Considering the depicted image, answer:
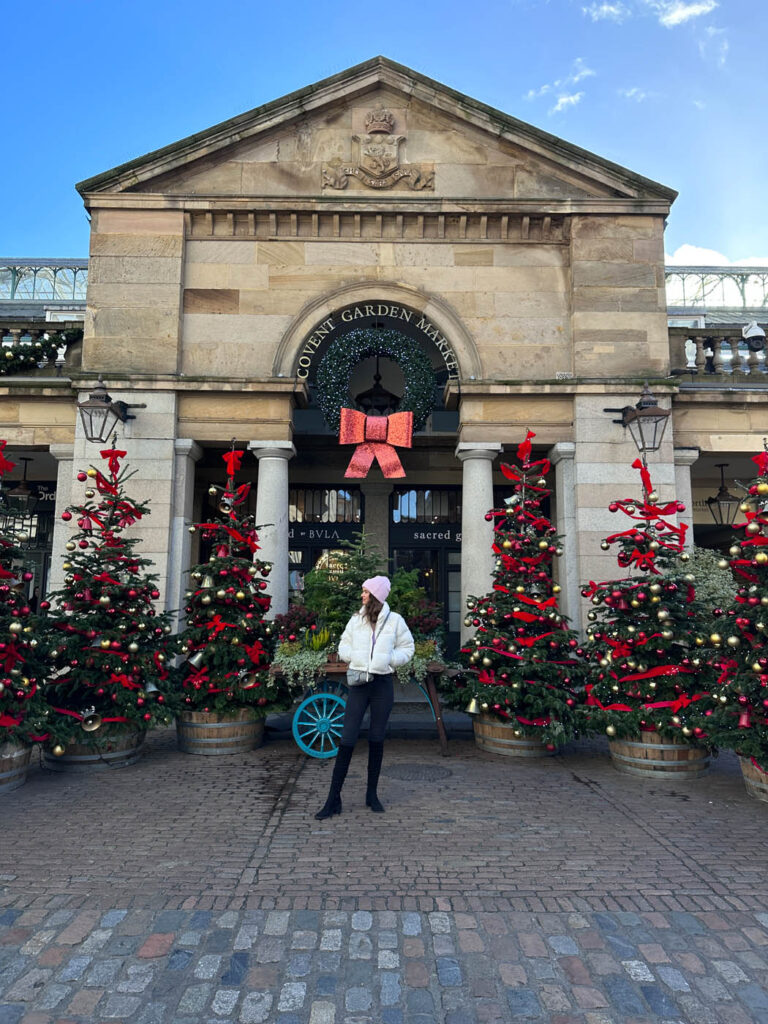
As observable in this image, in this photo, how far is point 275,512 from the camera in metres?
10.7

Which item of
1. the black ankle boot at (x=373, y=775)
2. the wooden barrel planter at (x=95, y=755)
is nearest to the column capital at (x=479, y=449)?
the black ankle boot at (x=373, y=775)

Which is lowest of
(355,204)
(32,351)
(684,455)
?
(684,455)

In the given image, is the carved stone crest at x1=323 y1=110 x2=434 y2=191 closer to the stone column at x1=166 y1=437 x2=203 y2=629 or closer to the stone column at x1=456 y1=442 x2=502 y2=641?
the stone column at x1=456 y1=442 x2=502 y2=641

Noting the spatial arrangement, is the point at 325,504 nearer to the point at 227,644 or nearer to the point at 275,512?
the point at 275,512

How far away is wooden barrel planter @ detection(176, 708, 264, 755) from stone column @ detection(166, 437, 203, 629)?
2.77 meters

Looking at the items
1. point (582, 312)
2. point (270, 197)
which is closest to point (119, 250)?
point (270, 197)

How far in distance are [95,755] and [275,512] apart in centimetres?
454

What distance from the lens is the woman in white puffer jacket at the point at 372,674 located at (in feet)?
19.0

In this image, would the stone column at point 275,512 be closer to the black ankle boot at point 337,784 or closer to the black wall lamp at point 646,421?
the black ankle boot at point 337,784

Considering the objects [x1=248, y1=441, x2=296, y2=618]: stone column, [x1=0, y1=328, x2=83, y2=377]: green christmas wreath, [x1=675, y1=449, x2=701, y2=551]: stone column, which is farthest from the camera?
[x1=0, y1=328, x2=83, y2=377]: green christmas wreath

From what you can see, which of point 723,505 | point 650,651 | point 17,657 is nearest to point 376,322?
point 650,651

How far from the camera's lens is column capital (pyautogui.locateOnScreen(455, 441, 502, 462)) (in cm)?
1101

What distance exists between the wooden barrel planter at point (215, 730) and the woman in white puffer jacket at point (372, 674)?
2.50 metres

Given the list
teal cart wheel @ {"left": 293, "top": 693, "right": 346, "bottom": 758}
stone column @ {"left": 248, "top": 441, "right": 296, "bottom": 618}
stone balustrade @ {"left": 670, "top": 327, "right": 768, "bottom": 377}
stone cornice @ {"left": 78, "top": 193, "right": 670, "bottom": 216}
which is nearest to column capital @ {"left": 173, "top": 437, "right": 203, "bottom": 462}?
stone column @ {"left": 248, "top": 441, "right": 296, "bottom": 618}
